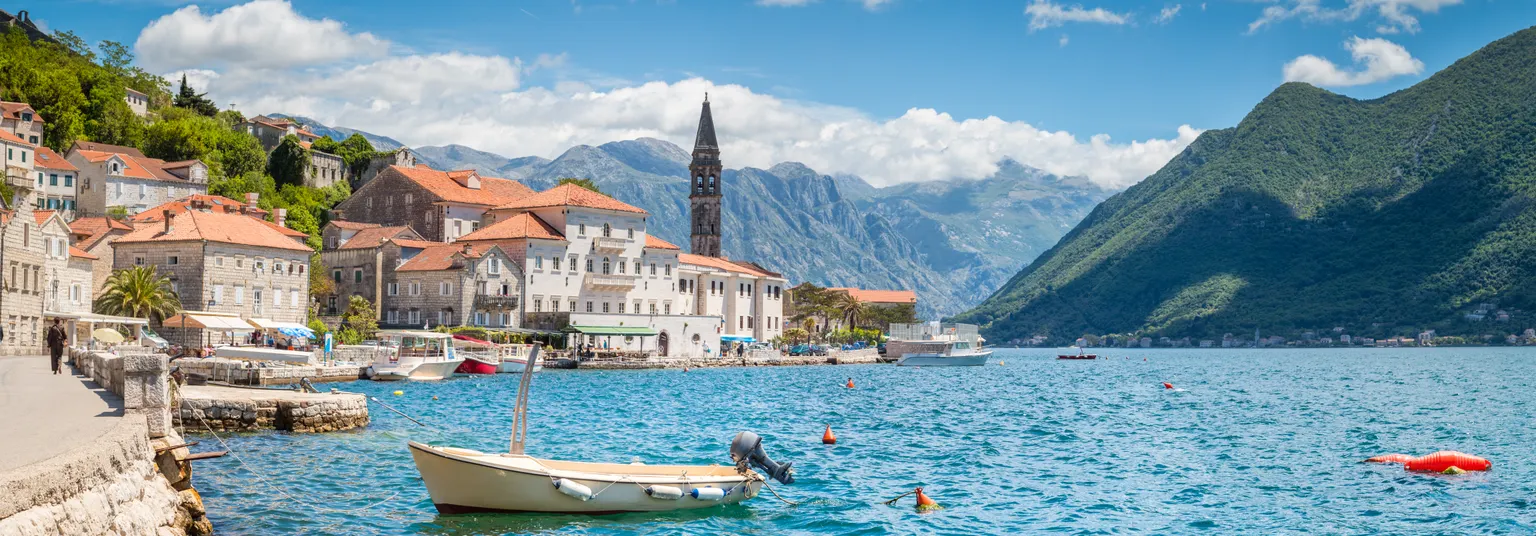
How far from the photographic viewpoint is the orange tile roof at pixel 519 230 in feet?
275

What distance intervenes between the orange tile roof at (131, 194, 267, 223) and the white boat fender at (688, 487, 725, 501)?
196 feet

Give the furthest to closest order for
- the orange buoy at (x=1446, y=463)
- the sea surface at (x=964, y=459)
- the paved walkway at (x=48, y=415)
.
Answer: the orange buoy at (x=1446, y=463)
the sea surface at (x=964, y=459)
the paved walkway at (x=48, y=415)

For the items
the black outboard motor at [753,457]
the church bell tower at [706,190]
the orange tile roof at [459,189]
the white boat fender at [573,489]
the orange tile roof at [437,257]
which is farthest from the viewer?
the church bell tower at [706,190]

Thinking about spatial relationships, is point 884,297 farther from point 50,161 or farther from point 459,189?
point 50,161

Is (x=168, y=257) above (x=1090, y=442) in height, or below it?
above

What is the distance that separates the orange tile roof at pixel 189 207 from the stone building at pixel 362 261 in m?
5.17

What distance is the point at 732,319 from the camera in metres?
107

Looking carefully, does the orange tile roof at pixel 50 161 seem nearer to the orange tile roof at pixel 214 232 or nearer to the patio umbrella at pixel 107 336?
the orange tile roof at pixel 214 232

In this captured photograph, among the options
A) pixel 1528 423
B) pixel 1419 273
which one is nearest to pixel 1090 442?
pixel 1528 423

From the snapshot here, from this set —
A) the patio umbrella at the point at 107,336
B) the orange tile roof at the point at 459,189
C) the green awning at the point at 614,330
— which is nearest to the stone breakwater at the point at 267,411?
the patio umbrella at the point at 107,336

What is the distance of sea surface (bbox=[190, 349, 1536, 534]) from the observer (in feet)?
69.1

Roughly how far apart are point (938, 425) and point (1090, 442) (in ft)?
21.4

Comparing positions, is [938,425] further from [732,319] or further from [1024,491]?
[732,319]

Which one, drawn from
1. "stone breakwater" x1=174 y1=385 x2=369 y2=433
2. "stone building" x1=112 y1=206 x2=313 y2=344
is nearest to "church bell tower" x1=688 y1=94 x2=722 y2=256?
"stone building" x1=112 y1=206 x2=313 y2=344
